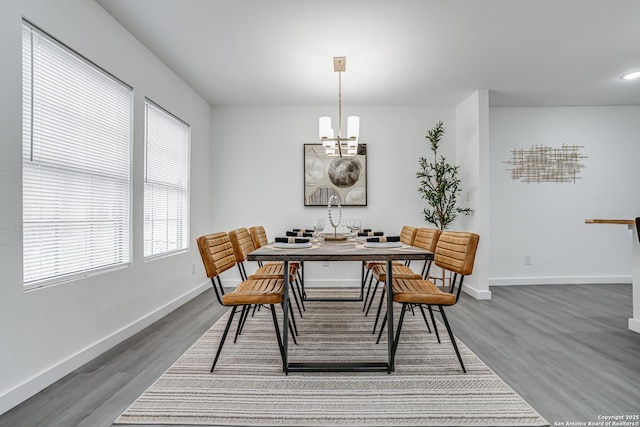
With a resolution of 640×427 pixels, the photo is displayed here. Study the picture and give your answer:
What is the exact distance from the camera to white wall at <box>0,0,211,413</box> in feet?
5.44

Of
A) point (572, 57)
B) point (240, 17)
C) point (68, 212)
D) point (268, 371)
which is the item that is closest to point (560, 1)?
point (572, 57)

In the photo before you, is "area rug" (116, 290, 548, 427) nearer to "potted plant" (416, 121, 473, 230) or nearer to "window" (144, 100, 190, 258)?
→ "window" (144, 100, 190, 258)

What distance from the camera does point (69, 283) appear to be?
2.04 meters

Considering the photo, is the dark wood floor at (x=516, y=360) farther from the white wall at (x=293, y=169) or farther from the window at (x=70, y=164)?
the white wall at (x=293, y=169)

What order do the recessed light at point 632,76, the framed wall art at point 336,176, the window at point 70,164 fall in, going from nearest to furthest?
the window at point 70,164
the recessed light at point 632,76
the framed wall art at point 336,176

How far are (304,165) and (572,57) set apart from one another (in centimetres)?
320

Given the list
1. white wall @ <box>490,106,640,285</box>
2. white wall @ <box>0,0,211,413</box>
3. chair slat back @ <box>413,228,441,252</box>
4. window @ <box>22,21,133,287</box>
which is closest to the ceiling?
white wall @ <box>0,0,211,413</box>

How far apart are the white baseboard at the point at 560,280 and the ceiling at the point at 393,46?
257 centimetres

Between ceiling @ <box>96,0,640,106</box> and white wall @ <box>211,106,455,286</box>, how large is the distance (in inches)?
14.3

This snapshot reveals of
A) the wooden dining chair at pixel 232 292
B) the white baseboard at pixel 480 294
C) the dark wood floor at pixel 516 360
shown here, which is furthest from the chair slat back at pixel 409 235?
the wooden dining chair at pixel 232 292

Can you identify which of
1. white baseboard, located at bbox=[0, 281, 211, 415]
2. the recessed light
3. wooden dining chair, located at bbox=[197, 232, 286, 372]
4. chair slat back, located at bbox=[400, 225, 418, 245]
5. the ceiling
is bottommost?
white baseboard, located at bbox=[0, 281, 211, 415]

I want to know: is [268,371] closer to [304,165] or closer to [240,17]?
[240,17]

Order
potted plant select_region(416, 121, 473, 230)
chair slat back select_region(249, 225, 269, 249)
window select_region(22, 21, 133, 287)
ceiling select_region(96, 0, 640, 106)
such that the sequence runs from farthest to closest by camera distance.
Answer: potted plant select_region(416, 121, 473, 230), chair slat back select_region(249, 225, 269, 249), ceiling select_region(96, 0, 640, 106), window select_region(22, 21, 133, 287)

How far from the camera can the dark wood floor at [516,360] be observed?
5.34 ft
